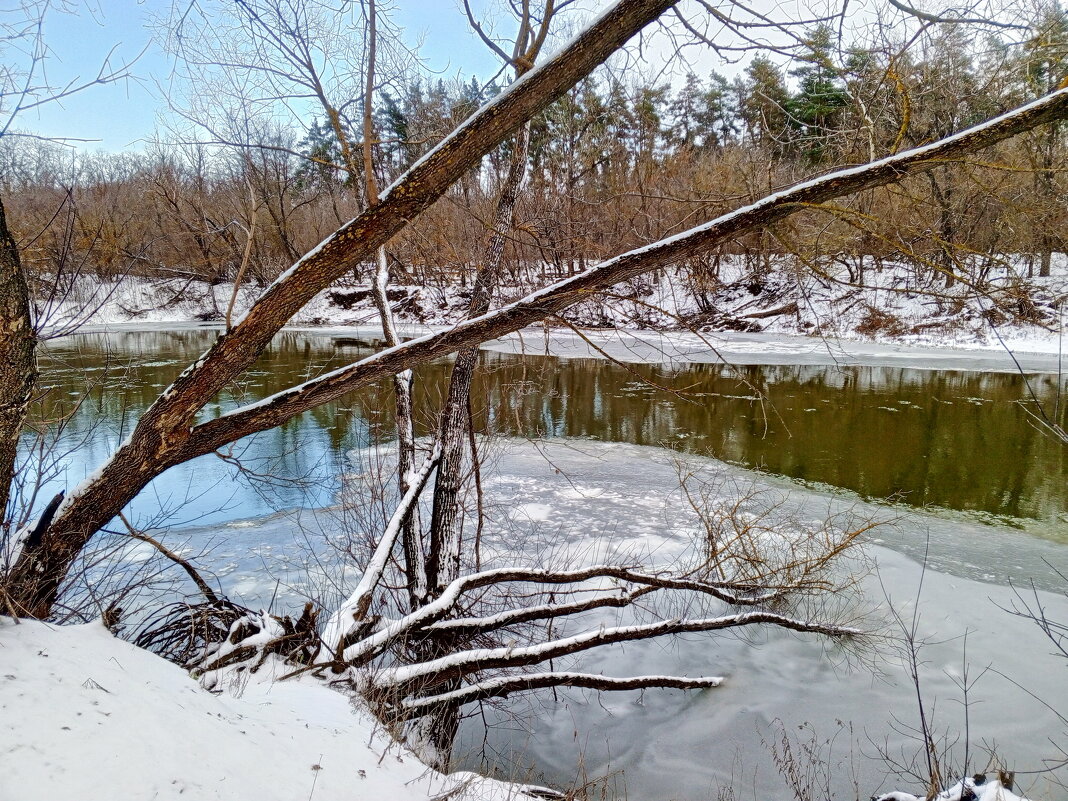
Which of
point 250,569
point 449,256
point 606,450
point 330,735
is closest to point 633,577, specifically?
point 330,735

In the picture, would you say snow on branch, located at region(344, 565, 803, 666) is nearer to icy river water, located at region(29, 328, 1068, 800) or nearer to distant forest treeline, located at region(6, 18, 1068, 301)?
icy river water, located at region(29, 328, 1068, 800)

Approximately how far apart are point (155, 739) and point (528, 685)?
2.45 m

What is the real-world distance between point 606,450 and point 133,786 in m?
9.03

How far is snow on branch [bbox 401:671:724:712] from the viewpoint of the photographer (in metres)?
3.65

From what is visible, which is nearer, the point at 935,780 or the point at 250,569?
the point at 935,780

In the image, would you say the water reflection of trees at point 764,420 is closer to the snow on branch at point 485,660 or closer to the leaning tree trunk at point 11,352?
the snow on branch at point 485,660

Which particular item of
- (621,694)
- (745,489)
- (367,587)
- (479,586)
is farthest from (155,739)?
(745,489)

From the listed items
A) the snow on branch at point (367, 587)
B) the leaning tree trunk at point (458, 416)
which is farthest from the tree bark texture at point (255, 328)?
the leaning tree trunk at point (458, 416)

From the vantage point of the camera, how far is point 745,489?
8.20 m

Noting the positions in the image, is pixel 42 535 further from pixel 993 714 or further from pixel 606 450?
pixel 606 450

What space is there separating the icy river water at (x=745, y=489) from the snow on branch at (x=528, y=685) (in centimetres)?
34

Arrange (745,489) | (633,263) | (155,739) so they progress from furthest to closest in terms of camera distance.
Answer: (745,489) < (633,263) < (155,739)

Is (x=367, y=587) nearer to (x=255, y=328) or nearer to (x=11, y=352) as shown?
(x=255, y=328)

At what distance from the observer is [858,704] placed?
446cm
